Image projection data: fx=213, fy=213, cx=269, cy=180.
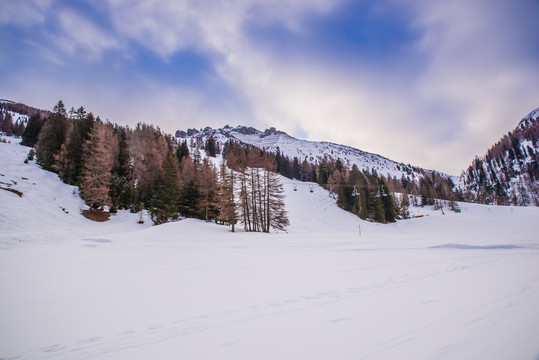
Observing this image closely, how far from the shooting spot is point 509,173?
421 feet

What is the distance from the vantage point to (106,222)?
2708 centimetres

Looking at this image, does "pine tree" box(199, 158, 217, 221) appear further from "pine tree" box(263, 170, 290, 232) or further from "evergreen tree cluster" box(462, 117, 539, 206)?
"evergreen tree cluster" box(462, 117, 539, 206)

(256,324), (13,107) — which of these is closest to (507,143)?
(256,324)

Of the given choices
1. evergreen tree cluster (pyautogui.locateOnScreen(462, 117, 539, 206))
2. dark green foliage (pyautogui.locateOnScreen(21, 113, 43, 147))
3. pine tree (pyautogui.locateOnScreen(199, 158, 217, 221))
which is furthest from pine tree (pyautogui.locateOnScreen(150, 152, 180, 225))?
evergreen tree cluster (pyautogui.locateOnScreen(462, 117, 539, 206))

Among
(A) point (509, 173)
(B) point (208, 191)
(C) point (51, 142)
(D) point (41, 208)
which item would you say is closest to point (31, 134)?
(C) point (51, 142)

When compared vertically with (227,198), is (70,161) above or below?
above

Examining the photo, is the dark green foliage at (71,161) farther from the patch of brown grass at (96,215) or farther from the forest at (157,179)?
the patch of brown grass at (96,215)

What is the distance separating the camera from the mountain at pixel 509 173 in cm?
11006

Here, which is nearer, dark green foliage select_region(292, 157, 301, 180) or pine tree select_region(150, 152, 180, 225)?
pine tree select_region(150, 152, 180, 225)

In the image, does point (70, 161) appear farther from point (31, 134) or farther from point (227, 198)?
point (31, 134)

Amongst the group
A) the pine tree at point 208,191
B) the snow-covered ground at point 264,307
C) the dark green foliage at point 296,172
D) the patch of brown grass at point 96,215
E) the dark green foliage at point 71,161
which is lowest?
the snow-covered ground at point 264,307

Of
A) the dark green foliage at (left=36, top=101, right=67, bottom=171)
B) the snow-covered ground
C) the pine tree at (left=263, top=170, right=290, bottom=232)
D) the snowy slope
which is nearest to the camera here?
the snow-covered ground

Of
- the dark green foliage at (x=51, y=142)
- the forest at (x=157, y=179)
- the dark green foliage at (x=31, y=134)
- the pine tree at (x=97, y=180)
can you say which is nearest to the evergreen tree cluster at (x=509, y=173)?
the forest at (x=157, y=179)

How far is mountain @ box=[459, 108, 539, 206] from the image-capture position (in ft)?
361
